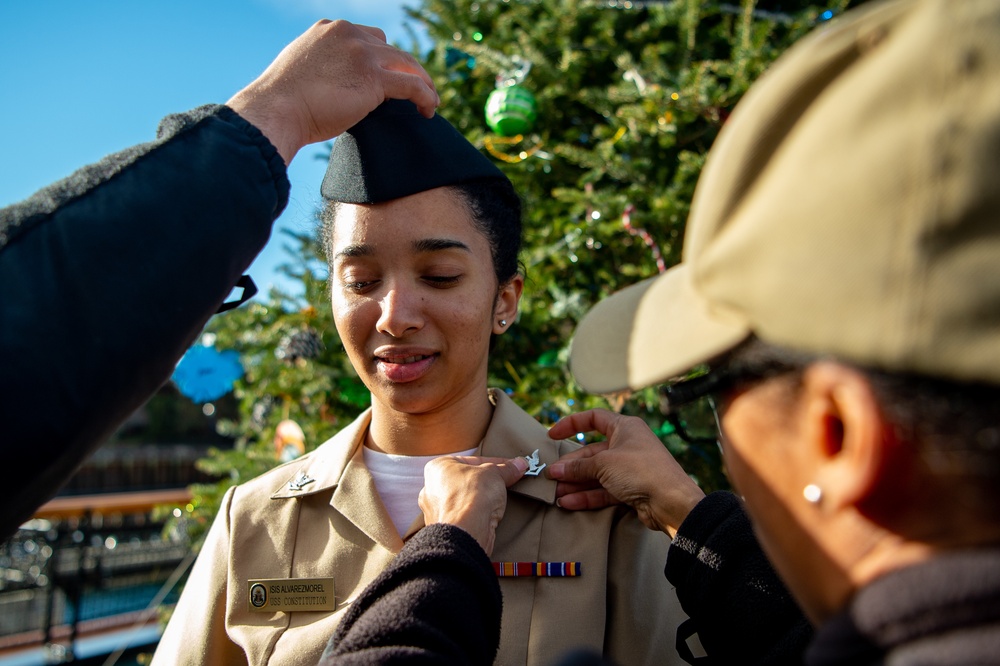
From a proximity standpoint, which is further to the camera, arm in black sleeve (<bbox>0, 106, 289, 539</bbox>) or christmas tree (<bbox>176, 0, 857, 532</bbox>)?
christmas tree (<bbox>176, 0, 857, 532</bbox>)

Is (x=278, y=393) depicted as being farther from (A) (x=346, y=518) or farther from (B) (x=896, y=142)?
(B) (x=896, y=142)

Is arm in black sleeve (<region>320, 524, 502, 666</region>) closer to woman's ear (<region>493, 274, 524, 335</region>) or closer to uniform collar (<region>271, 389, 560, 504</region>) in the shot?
uniform collar (<region>271, 389, 560, 504</region>)

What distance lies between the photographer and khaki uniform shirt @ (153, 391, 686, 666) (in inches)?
65.1

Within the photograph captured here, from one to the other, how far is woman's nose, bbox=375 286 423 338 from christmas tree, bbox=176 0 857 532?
3.67ft

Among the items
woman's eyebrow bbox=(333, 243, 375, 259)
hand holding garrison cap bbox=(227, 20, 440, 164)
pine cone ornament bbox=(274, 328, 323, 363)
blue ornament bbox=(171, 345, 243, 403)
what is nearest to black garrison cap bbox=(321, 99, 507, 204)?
woman's eyebrow bbox=(333, 243, 375, 259)

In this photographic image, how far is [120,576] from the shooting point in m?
9.48

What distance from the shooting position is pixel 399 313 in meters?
1.81

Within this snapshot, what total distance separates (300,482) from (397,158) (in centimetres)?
95

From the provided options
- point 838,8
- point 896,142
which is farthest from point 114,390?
point 838,8

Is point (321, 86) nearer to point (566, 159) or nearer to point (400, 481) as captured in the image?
point (400, 481)

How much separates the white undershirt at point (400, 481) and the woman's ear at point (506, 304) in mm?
375

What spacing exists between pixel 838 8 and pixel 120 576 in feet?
33.6

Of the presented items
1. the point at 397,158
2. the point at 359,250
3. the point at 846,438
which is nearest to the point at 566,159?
the point at 397,158

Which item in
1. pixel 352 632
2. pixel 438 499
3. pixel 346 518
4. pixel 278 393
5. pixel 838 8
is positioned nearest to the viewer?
pixel 352 632
